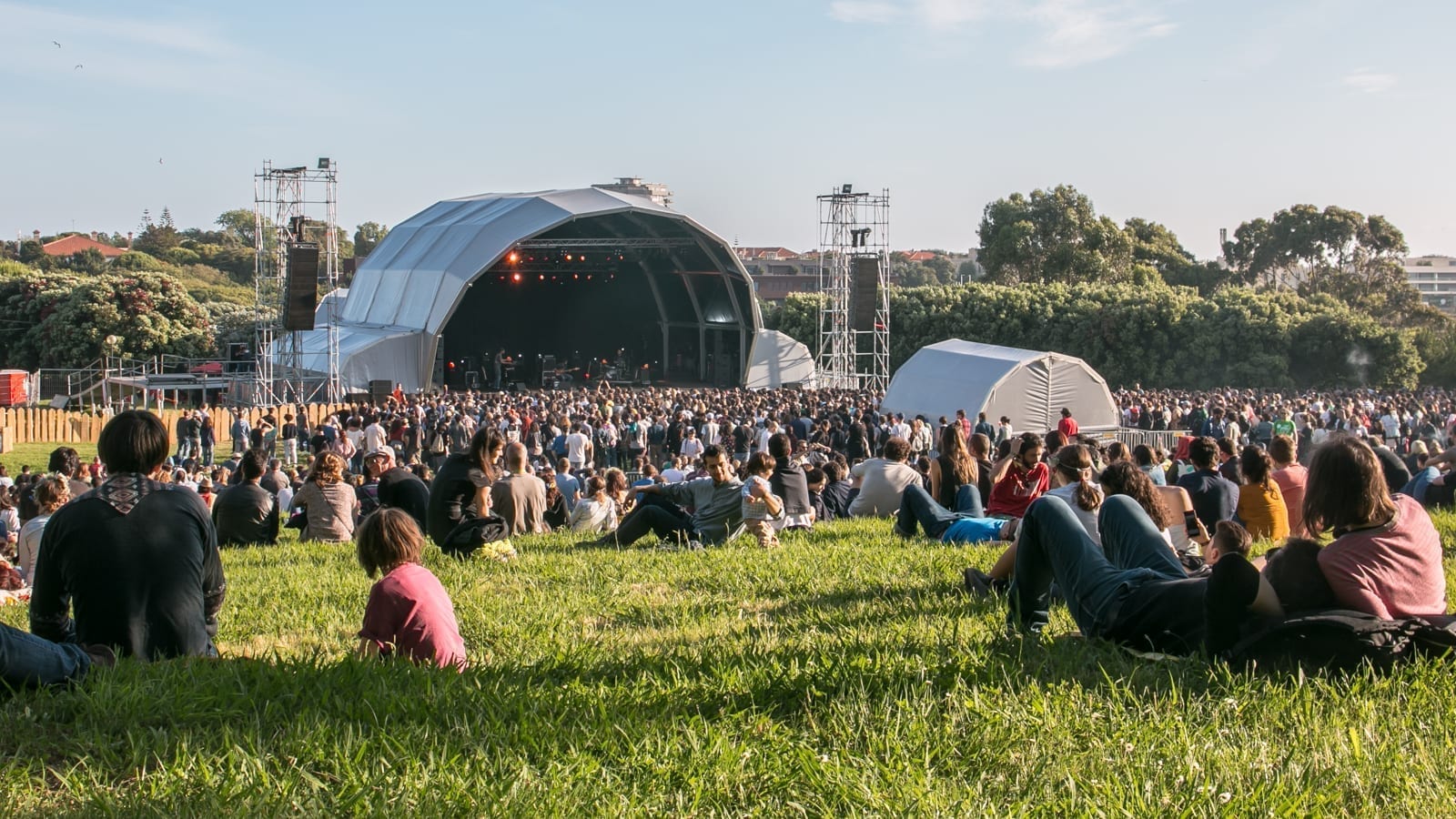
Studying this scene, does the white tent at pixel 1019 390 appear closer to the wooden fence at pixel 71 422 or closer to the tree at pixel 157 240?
the wooden fence at pixel 71 422

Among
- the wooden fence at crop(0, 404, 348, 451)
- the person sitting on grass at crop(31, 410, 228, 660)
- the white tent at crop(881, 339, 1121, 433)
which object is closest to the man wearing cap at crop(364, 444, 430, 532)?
the person sitting on grass at crop(31, 410, 228, 660)

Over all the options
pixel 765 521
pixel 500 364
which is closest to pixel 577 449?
pixel 765 521

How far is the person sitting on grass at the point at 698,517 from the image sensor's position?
7906 millimetres

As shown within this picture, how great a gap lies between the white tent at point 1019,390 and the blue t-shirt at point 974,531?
1903cm

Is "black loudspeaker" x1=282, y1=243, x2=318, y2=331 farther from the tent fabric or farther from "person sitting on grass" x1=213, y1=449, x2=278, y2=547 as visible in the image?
"person sitting on grass" x1=213, y1=449, x2=278, y2=547

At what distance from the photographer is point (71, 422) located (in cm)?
3011

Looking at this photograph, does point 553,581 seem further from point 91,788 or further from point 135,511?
point 91,788

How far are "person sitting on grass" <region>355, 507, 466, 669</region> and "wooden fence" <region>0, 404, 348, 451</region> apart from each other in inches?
987

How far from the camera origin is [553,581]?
633 centimetres

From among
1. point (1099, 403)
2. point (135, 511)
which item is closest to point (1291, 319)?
point (1099, 403)

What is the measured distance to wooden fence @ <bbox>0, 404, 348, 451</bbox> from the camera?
2844 centimetres

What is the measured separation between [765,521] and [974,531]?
127 cm

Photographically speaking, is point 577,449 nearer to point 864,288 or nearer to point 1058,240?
point 864,288

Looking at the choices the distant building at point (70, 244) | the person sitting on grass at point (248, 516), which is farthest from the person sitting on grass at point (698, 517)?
the distant building at point (70, 244)
